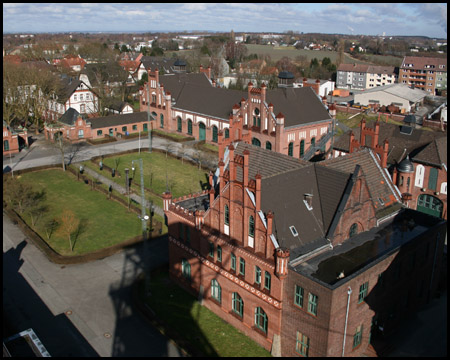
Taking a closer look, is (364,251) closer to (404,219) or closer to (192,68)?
(404,219)

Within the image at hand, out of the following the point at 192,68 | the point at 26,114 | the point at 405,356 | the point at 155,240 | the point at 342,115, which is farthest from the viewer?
the point at 192,68

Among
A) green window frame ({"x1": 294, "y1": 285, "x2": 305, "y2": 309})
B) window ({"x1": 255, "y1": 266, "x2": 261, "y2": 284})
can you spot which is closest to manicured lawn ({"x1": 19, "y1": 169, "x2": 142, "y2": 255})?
window ({"x1": 255, "y1": 266, "x2": 261, "y2": 284})

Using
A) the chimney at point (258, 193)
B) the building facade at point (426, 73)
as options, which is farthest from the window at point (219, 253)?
the building facade at point (426, 73)

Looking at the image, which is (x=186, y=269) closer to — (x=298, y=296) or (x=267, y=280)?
(x=267, y=280)

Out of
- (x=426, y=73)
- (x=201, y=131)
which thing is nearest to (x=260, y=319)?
(x=201, y=131)

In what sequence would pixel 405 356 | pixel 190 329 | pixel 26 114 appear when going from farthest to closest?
pixel 26 114 < pixel 190 329 < pixel 405 356

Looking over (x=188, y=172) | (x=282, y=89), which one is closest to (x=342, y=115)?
(x=282, y=89)
